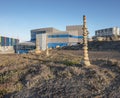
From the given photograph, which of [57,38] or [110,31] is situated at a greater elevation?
[110,31]

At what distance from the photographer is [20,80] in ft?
43.2

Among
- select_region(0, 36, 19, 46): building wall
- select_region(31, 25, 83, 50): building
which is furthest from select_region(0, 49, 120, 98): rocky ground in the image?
select_region(0, 36, 19, 46): building wall

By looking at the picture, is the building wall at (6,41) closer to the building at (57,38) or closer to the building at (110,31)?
the building at (57,38)

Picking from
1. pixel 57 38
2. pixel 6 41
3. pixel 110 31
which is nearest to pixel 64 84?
pixel 57 38

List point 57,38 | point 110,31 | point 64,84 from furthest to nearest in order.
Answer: point 110,31
point 57,38
point 64,84

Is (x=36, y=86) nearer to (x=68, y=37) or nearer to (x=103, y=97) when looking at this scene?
(x=103, y=97)

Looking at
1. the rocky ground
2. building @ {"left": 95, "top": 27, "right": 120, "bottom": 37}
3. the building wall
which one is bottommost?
the rocky ground

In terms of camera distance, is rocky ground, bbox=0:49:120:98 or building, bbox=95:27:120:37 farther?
building, bbox=95:27:120:37

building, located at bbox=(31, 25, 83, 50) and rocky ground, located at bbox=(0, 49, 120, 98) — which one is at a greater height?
building, located at bbox=(31, 25, 83, 50)

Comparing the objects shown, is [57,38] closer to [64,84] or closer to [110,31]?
[110,31]

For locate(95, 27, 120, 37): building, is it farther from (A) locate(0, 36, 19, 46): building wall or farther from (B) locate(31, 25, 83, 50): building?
(A) locate(0, 36, 19, 46): building wall

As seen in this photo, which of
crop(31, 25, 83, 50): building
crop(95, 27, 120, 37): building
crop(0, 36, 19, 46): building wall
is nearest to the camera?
crop(31, 25, 83, 50): building

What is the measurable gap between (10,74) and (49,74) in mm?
3540

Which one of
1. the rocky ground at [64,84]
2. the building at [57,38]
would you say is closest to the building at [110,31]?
the building at [57,38]
